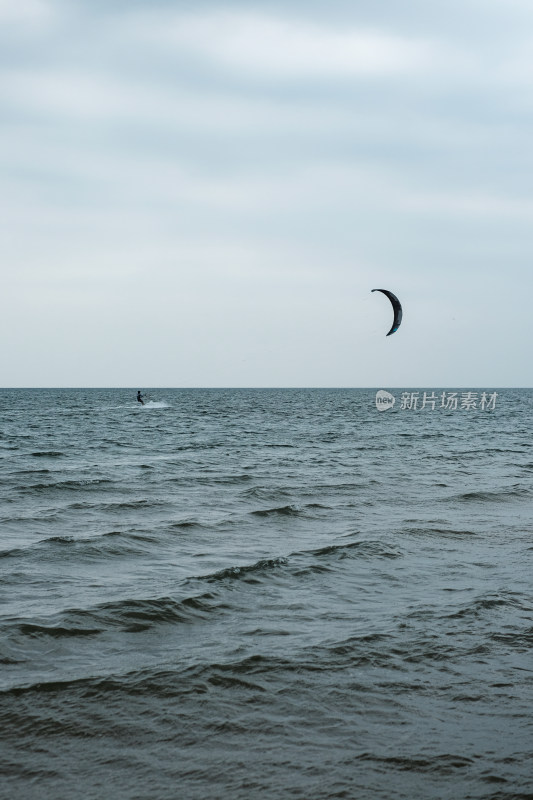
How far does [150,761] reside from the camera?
16.1 ft

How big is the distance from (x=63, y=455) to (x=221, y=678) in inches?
918

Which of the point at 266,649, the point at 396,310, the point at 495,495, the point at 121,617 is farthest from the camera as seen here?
the point at 396,310

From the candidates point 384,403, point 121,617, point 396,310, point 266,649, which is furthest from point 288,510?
point 384,403

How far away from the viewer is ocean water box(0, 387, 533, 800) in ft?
15.9

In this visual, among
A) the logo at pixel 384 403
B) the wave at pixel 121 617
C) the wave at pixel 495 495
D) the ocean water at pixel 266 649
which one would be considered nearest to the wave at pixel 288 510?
the ocean water at pixel 266 649

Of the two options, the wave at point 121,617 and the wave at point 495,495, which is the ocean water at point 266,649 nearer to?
the wave at point 121,617

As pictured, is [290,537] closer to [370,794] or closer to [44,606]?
[44,606]

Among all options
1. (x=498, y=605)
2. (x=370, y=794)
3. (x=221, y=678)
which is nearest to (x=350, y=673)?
(x=221, y=678)

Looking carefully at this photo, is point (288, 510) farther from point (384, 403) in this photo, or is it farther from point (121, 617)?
point (384, 403)

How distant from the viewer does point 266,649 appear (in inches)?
277

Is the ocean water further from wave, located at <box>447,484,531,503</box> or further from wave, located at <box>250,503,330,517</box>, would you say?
wave, located at <box>447,484,531,503</box>

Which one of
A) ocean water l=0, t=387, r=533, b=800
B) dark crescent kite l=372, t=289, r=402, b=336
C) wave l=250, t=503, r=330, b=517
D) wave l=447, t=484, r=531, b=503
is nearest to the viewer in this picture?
ocean water l=0, t=387, r=533, b=800

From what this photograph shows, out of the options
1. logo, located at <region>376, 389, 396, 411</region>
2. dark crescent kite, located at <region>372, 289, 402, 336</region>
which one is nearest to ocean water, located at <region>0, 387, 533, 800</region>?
dark crescent kite, located at <region>372, 289, 402, 336</region>

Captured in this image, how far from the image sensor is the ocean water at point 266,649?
484cm
